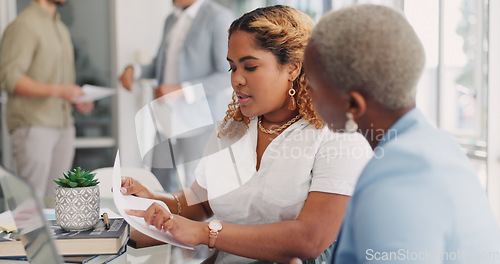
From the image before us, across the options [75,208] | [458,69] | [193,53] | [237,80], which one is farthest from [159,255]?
[458,69]

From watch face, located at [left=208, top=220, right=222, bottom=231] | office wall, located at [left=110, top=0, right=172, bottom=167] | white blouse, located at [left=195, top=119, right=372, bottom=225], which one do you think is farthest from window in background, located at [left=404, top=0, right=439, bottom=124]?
office wall, located at [left=110, top=0, right=172, bottom=167]

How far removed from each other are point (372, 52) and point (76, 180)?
661mm

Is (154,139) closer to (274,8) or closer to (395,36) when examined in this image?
(274,8)

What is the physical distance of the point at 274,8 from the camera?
1193mm

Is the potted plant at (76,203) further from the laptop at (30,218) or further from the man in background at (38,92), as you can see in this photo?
the man in background at (38,92)

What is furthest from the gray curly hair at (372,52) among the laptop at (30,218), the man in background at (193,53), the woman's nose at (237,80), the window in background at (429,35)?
the window in background at (429,35)

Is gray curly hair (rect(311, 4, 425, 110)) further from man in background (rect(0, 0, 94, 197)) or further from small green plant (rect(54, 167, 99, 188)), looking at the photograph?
man in background (rect(0, 0, 94, 197))

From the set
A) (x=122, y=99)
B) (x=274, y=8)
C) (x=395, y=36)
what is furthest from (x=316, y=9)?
(x=395, y=36)

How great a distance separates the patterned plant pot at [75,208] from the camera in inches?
36.5

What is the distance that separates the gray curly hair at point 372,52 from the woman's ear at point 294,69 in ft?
1.71

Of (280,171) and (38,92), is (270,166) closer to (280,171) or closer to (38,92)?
(280,171)

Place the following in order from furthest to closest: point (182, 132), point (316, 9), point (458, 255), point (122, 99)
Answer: point (122, 99)
point (316, 9)
point (182, 132)
point (458, 255)

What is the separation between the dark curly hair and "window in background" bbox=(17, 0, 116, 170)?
3078mm

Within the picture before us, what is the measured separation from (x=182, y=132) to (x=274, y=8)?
404 mm
